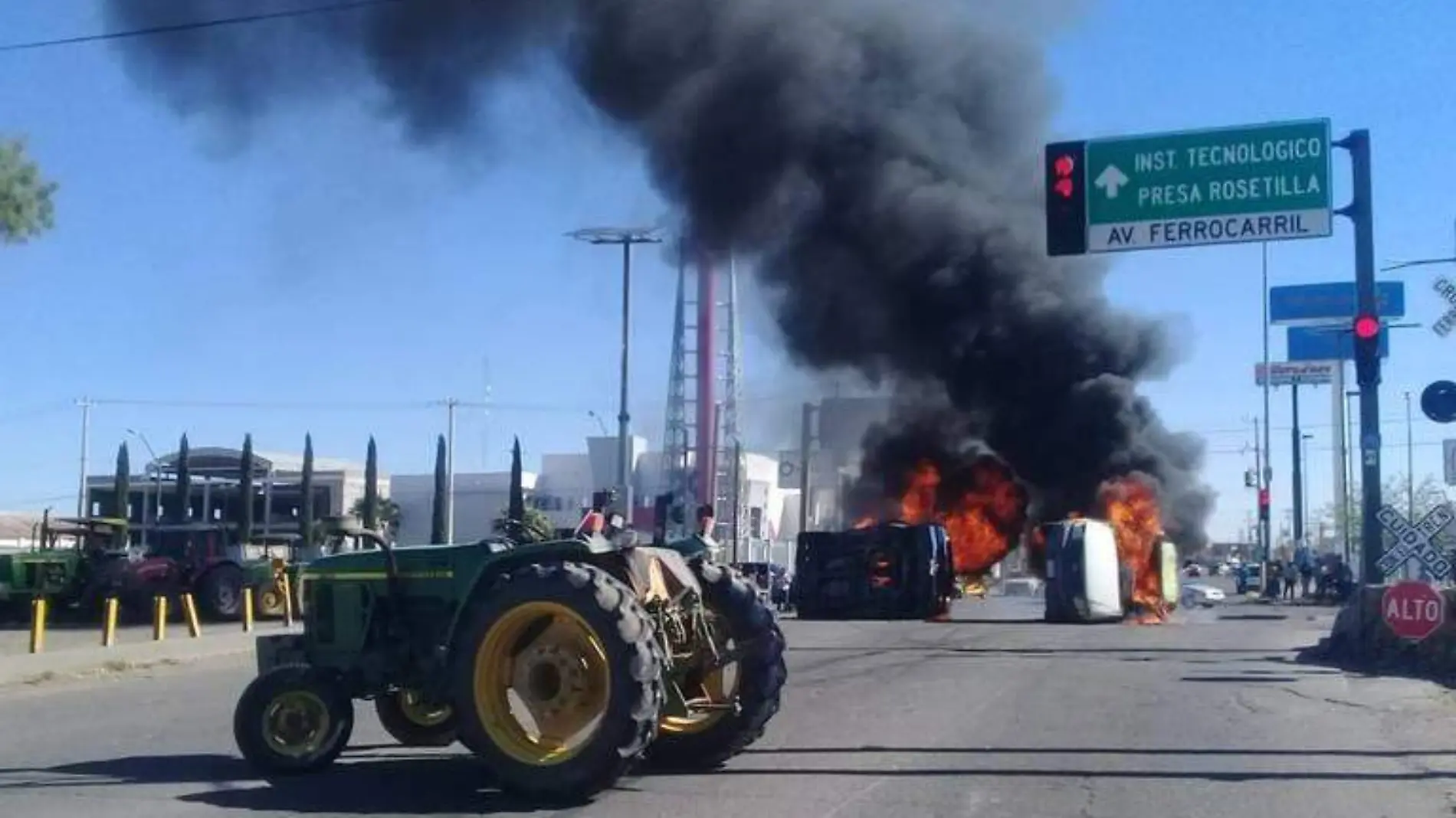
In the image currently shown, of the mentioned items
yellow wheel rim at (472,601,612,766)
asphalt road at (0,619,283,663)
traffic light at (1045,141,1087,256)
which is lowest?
asphalt road at (0,619,283,663)

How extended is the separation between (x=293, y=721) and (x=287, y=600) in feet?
60.4

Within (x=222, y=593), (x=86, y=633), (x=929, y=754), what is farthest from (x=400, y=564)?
(x=222, y=593)

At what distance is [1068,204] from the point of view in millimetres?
20531

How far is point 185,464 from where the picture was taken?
197 feet

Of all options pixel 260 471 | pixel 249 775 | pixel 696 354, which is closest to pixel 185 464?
pixel 260 471

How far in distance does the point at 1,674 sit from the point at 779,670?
1227 cm

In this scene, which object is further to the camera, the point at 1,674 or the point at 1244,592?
the point at 1244,592

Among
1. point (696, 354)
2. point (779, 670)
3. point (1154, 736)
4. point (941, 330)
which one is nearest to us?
point (779, 670)

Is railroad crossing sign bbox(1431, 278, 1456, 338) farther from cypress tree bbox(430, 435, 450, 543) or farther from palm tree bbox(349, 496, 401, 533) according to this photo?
palm tree bbox(349, 496, 401, 533)

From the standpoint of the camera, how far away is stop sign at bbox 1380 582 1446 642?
1827cm

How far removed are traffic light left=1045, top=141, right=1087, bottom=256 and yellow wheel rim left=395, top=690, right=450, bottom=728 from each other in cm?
1186

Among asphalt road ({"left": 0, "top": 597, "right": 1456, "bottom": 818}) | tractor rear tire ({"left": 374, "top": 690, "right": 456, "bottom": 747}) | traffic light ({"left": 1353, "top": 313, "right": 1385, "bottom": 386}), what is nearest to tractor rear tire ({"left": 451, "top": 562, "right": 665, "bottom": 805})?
asphalt road ({"left": 0, "top": 597, "right": 1456, "bottom": 818})

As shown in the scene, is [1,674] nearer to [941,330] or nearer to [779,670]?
[779,670]

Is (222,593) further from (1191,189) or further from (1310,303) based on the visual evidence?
(1310,303)
